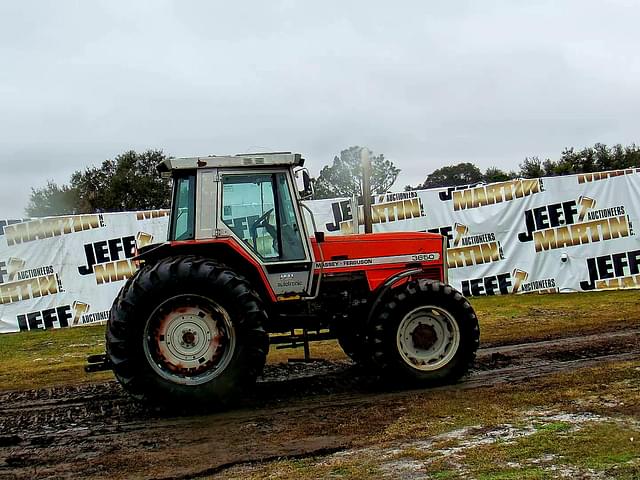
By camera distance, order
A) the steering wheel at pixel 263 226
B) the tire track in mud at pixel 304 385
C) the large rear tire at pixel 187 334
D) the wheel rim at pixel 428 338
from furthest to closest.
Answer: the wheel rim at pixel 428 338 < the steering wheel at pixel 263 226 < the tire track in mud at pixel 304 385 < the large rear tire at pixel 187 334

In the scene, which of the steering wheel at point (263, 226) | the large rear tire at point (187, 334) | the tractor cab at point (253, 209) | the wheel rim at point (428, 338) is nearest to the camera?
the large rear tire at point (187, 334)

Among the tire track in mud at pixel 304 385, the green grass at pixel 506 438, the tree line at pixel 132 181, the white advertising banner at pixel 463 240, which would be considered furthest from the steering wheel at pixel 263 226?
the tree line at pixel 132 181

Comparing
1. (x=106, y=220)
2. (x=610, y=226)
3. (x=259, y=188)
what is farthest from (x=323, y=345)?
(x=610, y=226)

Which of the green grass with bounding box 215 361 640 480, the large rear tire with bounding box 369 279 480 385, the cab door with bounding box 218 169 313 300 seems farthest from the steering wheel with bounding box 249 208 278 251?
the green grass with bounding box 215 361 640 480

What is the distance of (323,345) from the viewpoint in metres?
10.2

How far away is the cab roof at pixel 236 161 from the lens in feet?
22.1

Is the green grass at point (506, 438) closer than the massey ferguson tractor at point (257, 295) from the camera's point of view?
Yes

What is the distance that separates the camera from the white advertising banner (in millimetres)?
14859

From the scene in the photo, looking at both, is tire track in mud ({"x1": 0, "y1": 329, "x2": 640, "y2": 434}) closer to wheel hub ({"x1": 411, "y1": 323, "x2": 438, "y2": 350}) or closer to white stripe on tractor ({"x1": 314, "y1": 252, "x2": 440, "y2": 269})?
wheel hub ({"x1": 411, "y1": 323, "x2": 438, "y2": 350})

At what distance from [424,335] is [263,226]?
78.1 inches

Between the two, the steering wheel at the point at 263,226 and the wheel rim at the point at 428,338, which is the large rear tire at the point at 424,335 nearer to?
the wheel rim at the point at 428,338

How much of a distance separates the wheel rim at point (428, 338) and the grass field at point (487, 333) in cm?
213

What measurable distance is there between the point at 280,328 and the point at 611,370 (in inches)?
134

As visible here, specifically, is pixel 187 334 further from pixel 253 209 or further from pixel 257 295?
pixel 253 209
